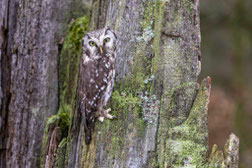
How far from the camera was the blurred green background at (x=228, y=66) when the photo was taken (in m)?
6.75

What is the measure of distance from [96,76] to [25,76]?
2.77 ft

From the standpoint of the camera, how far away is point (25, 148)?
3412 millimetres

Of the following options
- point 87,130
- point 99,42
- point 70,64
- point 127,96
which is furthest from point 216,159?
point 70,64

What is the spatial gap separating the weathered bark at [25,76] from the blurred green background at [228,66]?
4.59 m

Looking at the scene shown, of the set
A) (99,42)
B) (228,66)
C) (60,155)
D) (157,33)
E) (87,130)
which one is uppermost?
(228,66)

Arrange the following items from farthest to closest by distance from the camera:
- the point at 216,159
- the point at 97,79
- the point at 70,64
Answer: the point at 70,64 → the point at 97,79 → the point at 216,159

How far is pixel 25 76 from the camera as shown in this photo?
3.38m

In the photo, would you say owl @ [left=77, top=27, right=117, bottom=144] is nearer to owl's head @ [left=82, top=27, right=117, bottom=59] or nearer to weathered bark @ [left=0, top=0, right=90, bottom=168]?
owl's head @ [left=82, top=27, right=117, bottom=59]

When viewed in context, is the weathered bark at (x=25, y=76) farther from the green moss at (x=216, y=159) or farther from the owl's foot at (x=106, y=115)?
the green moss at (x=216, y=159)

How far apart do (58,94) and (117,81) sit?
884 mm

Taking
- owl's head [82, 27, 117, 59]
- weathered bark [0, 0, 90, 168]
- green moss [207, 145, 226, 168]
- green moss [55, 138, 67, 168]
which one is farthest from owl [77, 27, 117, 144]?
green moss [207, 145, 226, 168]

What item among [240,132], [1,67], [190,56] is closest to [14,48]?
[1,67]

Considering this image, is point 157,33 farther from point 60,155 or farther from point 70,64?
point 60,155

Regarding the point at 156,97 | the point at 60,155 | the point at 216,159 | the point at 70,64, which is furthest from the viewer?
the point at 70,64
